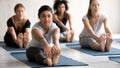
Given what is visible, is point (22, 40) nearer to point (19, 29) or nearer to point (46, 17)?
point (19, 29)

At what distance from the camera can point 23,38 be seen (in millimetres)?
5285

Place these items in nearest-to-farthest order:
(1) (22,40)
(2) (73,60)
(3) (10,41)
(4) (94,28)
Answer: (2) (73,60) < (4) (94,28) < (1) (22,40) < (3) (10,41)

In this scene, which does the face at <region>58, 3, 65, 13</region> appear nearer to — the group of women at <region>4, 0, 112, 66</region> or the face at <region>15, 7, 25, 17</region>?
the group of women at <region>4, 0, 112, 66</region>

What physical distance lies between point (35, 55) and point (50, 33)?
0.32m

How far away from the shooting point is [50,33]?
393 cm

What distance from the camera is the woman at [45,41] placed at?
363 centimetres

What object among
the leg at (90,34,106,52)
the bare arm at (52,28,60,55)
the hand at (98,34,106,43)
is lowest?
the leg at (90,34,106,52)

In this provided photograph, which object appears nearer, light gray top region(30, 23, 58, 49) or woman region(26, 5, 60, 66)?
woman region(26, 5, 60, 66)

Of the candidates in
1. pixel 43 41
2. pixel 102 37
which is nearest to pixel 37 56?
pixel 43 41

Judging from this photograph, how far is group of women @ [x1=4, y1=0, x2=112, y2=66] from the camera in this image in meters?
3.77

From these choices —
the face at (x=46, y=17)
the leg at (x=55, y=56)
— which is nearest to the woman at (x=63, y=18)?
the face at (x=46, y=17)

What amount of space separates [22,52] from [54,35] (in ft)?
3.51

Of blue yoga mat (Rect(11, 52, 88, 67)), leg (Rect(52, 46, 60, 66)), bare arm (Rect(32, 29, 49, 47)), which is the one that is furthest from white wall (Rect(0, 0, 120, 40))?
leg (Rect(52, 46, 60, 66))

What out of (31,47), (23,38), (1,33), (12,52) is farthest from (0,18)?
(31,47)
